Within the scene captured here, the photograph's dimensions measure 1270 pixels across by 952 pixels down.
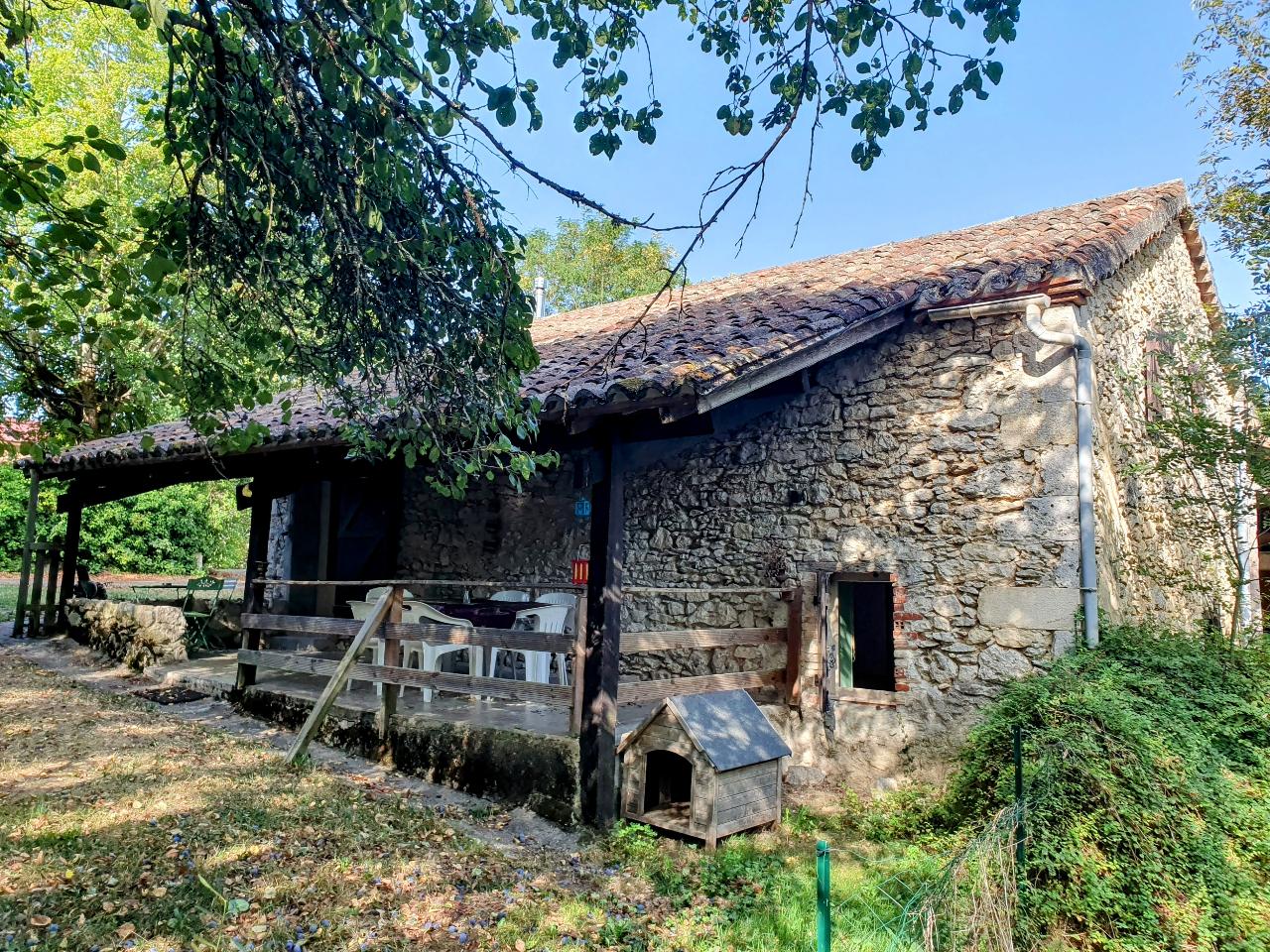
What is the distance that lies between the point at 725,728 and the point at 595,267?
73.8 feet

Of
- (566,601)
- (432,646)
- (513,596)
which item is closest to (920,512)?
(566,601)

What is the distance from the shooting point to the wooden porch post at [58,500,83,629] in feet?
35.1

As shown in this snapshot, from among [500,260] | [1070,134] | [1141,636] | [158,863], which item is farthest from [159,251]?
[1141,636]

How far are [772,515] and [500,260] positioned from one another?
157 inches

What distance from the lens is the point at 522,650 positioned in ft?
17.8

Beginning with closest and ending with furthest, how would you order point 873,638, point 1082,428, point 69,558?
point 1082,428
point 873,638
point 69,558

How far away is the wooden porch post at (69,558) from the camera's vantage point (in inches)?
422

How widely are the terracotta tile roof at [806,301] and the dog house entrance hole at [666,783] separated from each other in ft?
7.65

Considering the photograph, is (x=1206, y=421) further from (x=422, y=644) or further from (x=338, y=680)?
(x=338, y=680)

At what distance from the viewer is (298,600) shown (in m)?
10.4

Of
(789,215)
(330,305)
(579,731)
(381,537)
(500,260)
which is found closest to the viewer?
(500,260)

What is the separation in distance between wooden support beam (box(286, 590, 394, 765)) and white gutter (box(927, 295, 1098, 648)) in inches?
189

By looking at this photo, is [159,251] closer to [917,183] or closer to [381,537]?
[917,183]

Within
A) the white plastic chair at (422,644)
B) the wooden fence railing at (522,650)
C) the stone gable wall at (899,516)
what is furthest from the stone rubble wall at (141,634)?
the stone gable wall at (899,516)
